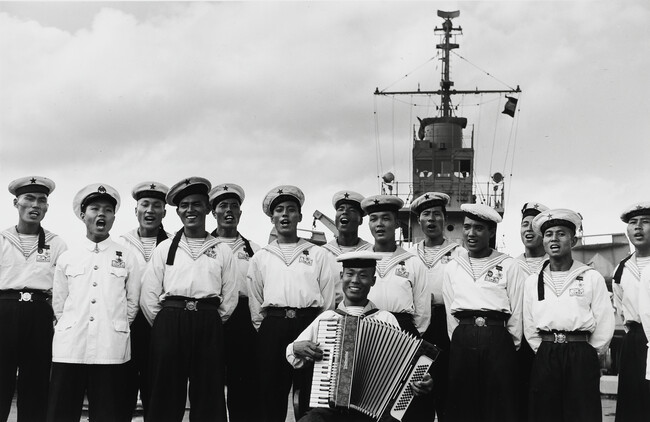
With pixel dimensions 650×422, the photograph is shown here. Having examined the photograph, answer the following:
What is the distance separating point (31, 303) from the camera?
20.5ft

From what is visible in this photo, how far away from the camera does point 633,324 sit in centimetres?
631

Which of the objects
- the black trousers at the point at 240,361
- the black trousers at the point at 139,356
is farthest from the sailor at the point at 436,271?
the black trousers at the point at 139,356

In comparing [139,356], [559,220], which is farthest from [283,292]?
[559,220]

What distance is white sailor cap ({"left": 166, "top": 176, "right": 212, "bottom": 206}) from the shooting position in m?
6.20

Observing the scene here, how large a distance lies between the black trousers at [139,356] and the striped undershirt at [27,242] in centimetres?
116

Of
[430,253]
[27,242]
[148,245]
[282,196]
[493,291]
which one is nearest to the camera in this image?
[493,291]

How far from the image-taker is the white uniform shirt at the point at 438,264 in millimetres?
6938

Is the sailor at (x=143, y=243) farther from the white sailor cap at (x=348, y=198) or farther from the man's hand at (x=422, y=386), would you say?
the man's hand at (x=422, y=386)

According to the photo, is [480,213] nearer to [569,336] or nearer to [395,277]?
[395,277]

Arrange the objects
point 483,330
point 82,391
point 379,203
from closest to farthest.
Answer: point 82,391, point 483,330, point 379,203

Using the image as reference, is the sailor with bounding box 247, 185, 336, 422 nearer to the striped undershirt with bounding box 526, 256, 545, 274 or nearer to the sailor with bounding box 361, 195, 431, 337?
the sailor with bounding box 361, 195, 431, 337

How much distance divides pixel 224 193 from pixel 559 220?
3.32m

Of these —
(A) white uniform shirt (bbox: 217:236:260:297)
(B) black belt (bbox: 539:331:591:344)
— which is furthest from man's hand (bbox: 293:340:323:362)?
(B) black belt (bbox: 539:331:591:344)

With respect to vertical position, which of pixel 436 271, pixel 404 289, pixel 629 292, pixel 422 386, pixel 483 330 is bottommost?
pixel 422 386
